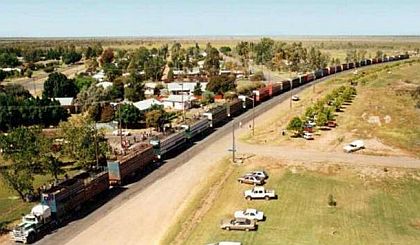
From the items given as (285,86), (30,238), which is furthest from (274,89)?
(30,238)

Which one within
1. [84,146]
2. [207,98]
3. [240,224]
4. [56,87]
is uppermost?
[56,87]

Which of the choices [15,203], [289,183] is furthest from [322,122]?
[15,203]

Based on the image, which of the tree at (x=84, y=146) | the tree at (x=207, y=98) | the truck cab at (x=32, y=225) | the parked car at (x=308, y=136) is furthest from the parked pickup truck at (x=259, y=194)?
the tree at (x=207, y=98)

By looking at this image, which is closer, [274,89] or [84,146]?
[84,146]

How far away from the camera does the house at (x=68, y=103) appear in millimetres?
82575

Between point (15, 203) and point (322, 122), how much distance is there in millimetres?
38223

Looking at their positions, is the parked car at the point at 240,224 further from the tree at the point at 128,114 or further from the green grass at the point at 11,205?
the tree at the point at 128,114

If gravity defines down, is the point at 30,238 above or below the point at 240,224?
below

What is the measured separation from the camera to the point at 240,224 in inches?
1284

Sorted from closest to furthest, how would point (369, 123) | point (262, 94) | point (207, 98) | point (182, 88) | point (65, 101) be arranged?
1. point (369, 123)
2. point (65, 101)
3. point (207, 98)
4. point (262, 94)
5. point (182, 88)

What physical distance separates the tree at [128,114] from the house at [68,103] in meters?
17.4

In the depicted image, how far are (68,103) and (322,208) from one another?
59.0 m

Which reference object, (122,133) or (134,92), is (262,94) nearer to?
(134,92)

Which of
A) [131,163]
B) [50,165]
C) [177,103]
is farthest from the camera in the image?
[177,103]
